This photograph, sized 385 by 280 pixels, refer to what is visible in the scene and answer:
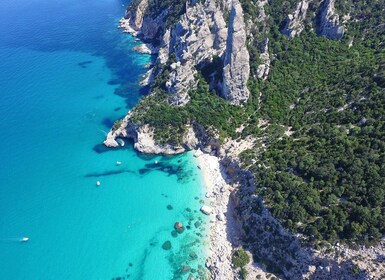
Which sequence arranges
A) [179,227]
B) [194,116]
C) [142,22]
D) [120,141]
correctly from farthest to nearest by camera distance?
[142,22] < [120,141] < [194,116] < [179,227]

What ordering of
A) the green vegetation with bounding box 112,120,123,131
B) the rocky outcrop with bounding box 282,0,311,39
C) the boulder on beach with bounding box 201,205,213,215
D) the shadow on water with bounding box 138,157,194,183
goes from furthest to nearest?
the rocky outcrop with bounding box 282,0,311,39 < the green vegetation with bounding box 112,120,123,131 < the shadow on water with bounding box 138,157,194,183 < the boulder on beach with bounding box 201,205,213,215

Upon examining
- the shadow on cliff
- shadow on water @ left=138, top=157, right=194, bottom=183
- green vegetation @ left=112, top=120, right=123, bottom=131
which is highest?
the shadow on cliff

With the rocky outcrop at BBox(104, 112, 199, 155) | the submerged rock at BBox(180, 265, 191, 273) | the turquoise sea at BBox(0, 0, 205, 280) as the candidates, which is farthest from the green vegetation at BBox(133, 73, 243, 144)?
the submerged rock at BBox(180, 265, 191, 273)

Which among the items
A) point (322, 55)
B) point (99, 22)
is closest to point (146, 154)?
point (322, 55)

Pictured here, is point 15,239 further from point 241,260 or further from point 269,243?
point 269,243

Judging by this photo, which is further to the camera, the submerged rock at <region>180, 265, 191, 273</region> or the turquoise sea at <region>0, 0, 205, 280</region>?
the turquoise sea at <region>0, 0, 205, 280</region>

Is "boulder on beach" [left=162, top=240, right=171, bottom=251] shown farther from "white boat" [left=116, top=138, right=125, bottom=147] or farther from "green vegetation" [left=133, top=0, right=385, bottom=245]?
"white boat" [left=116, top=138, right=125, bottom=147]

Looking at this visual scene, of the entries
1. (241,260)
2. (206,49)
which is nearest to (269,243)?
(241,260)
